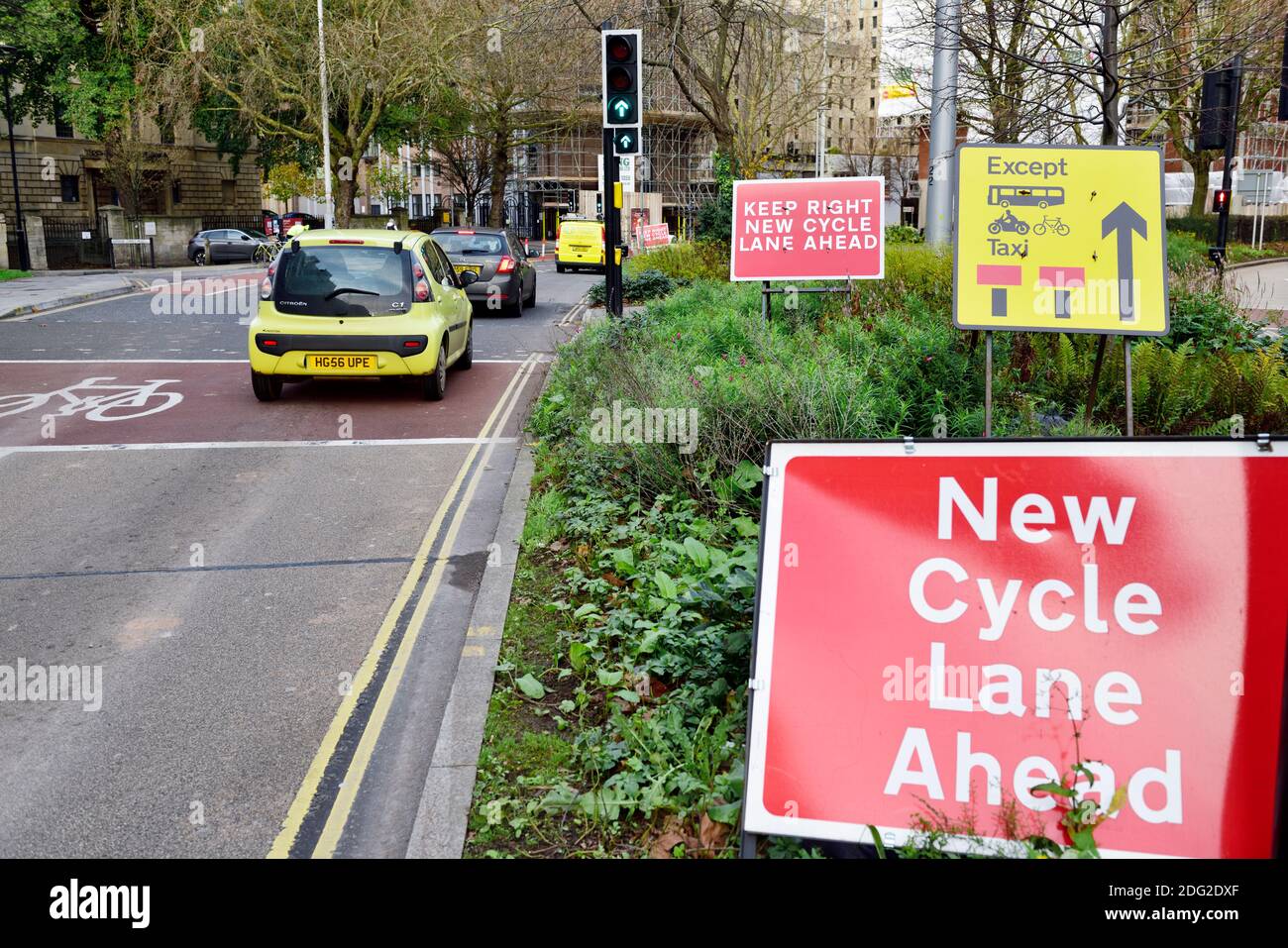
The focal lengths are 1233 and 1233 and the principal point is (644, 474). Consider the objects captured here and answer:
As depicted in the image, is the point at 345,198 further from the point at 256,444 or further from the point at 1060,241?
the point at 1060,241

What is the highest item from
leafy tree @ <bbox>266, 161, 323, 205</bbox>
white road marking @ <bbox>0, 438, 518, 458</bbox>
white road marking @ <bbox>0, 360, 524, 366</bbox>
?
leafy tree @ <bbox>266, 161, 323, 205</bbox>

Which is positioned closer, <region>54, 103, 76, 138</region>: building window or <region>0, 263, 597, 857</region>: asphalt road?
<region>0, 263, 597, 857</region>: asphalt road

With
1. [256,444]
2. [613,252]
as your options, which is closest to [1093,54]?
[613,252]

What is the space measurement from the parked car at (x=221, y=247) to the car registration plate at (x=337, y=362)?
38.2 metres

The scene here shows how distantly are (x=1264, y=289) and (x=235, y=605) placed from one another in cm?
1644

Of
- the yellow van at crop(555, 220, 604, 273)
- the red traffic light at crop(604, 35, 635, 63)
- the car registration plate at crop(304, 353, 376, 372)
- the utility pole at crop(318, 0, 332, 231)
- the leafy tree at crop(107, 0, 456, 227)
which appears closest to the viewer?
the car registration plate at crop(304, 353, 376, 372)

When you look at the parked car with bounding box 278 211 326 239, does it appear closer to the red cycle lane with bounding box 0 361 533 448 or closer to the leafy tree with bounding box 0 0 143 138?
the leafy tree with bounding box 0 0 143 138

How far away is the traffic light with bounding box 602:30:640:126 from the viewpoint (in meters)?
13.2

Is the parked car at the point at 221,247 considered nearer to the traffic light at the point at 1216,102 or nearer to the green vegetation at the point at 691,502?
the traffic light at the point at 1216,102

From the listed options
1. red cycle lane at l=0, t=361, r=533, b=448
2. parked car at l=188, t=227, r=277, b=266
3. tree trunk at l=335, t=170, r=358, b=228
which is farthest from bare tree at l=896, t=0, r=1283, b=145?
parked car at l=188, t=227, r=277, b=266

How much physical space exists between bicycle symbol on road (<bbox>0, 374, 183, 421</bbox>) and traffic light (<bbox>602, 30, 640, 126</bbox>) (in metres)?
5.58

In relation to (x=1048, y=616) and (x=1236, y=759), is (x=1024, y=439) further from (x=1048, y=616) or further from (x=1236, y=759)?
(x=1236, y=759)

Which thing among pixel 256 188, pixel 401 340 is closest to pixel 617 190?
pixel 401 340

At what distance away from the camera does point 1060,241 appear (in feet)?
22.3
